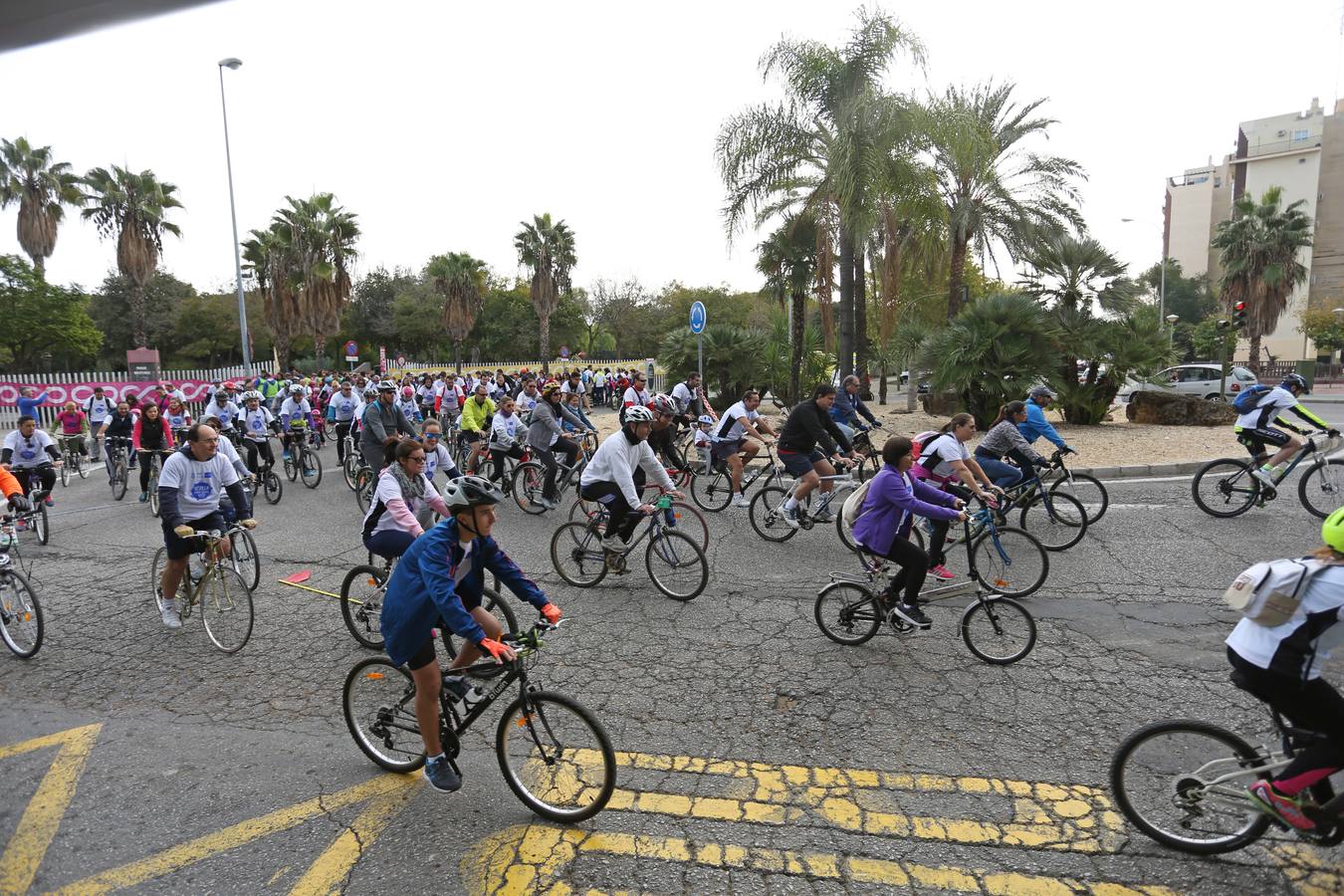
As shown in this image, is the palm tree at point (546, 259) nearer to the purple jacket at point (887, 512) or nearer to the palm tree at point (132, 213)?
the palm tree at point (132, 213)

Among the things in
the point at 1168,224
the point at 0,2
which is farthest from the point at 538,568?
the point at 1168,224

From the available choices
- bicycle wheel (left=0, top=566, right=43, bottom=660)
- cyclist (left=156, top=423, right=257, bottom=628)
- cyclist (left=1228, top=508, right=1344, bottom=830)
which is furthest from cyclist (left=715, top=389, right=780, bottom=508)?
cyclist (left=1228, top=508, right=1344, bottom=830)

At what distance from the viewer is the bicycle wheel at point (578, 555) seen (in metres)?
7.54

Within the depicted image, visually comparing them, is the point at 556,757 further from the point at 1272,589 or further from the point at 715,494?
the point at 715,494

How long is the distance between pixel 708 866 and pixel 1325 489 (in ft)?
31.7

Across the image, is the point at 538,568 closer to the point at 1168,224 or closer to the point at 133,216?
the point at 133,216

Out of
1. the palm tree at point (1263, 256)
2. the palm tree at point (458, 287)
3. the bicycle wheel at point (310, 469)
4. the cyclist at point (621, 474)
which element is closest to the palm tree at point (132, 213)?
the palm tree at point (458, 287)

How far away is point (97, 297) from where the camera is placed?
2024 inches

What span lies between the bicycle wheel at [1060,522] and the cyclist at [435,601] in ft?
21.4

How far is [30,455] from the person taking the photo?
10.3 meters

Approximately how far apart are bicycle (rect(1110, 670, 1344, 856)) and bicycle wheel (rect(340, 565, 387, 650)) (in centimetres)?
499

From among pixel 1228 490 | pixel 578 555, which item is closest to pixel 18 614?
pixel 578 555

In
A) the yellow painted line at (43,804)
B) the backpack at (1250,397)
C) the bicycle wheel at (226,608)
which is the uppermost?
the backpack at (1250,397)

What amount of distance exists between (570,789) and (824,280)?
15736 millimetres
